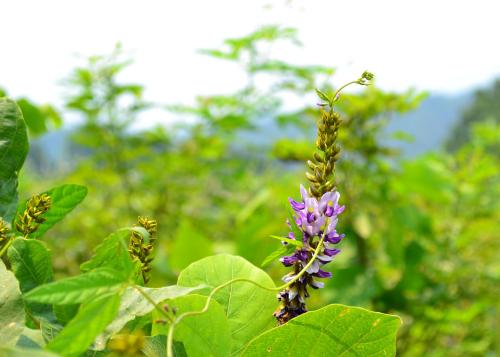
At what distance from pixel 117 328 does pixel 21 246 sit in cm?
13

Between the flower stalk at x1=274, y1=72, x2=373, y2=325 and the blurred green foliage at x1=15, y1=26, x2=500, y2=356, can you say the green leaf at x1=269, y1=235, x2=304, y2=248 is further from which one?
the blurred green foliage at x1=15, y1=26, x2=500, y2=356

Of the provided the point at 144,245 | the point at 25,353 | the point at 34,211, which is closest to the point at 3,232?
the point at 34,211

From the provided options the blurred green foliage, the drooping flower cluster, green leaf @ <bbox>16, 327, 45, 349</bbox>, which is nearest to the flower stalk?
the drooping flower cluster

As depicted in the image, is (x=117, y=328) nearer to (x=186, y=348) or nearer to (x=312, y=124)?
(x=186, y=348)

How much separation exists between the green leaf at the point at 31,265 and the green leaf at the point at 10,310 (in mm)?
30

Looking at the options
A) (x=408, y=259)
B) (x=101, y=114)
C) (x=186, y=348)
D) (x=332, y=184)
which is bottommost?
(x=408, y=259)

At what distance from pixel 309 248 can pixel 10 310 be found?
11.3 inches

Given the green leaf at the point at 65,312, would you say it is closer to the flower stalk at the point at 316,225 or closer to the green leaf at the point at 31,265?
the green leaf at the point at 31,265

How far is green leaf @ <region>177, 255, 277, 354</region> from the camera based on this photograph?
2.09ft

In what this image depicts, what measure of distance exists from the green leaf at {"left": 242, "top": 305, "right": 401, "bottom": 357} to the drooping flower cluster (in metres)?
0.05

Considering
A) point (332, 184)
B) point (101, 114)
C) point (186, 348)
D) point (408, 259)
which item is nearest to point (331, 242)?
point (332, 184)

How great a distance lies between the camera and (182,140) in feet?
12.0

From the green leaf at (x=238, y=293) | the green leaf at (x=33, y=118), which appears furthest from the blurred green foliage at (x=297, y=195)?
the green leaf at (x=238, y=293)

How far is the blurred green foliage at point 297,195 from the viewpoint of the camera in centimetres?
245
